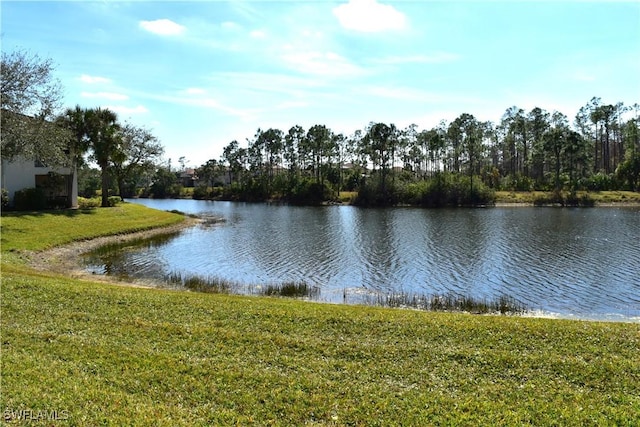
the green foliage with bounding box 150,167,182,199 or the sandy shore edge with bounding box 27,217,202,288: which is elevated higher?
the green foliage with bounding box 150,167,182,199

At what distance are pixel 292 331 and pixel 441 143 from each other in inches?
3265

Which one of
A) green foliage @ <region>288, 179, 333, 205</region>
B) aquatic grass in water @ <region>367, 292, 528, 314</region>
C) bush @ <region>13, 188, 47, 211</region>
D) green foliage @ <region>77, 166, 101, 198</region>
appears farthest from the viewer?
green foliage @ <region>288, 179, 333, 205</region>

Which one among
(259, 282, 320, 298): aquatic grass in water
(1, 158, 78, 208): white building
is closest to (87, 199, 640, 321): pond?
(259, 282, 320, 298): aquatic grass in water

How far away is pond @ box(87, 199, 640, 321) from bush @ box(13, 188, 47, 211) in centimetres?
1209

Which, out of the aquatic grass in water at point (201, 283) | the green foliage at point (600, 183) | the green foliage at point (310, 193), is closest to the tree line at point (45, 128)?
the aquatic grass in water at point (201, 283)

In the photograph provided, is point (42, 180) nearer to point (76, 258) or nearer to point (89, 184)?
point (76, 258)

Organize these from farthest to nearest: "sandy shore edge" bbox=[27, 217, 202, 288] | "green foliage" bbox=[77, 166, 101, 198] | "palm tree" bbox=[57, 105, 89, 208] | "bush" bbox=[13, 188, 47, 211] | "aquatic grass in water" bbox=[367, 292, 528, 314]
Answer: "green foliage" bbox=[77, 166, 101, 198] → "palm tree" bbox=[57, 105, 89, 208] → "bush" bbox=[13, 188, 47, 211] → "sandy shore edge" bbox=[27, 217, 202, 288] → "aquatic grass in water" bbox=[367, 292, 528, 314]

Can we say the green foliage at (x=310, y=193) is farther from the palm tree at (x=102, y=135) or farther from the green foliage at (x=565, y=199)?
the palm tree at (x=102, y=135)

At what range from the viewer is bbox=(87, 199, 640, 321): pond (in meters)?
18.9

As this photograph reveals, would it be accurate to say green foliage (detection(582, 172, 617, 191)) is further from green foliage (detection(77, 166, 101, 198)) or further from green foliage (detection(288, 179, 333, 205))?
green foliage (detection(77, 166, 101, 198))

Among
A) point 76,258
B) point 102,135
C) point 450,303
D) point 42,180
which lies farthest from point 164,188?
point 450,303

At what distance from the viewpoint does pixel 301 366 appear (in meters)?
7.57

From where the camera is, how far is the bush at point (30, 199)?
3588 centimetres

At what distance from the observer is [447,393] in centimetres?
666
